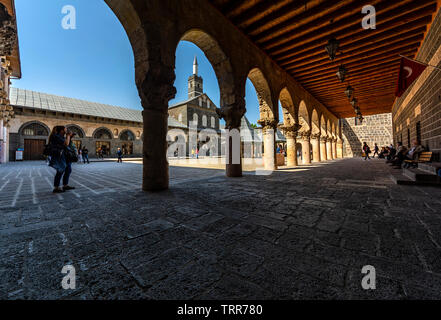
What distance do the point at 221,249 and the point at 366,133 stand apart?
27.8 m

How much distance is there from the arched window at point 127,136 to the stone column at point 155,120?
24.4m

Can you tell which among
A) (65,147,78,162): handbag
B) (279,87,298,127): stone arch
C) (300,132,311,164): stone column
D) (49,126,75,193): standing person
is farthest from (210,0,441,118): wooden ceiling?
(65,147,78,162): handbag

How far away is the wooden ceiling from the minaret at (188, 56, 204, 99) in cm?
3489

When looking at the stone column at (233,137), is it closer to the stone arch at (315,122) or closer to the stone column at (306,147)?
the stone column at (306,147)

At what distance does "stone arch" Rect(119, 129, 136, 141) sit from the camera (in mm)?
24562

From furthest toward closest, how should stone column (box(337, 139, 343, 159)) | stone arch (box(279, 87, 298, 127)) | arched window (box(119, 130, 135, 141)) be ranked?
arched window (box(119, 130, 135, 141))
stone column (box(337, 139, 343, 159))
stone arch (box(279, 87, 298, 127))

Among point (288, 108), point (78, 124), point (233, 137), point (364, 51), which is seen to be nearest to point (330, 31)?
point (364, 51)

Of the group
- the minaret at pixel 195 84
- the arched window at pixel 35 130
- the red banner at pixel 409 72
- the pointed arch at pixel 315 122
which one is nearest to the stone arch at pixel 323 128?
the pointed arch at pixel 315 122

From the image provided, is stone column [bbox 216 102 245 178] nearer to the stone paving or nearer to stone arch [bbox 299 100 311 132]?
the stone paving

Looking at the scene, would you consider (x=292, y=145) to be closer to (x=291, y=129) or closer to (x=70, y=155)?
(x=291, y=129)

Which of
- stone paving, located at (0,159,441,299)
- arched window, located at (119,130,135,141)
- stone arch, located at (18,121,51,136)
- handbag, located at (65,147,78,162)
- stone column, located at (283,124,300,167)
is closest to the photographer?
stone paving, located at (0,159,441,299)

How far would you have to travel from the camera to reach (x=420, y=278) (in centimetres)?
103

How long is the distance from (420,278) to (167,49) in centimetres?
467
